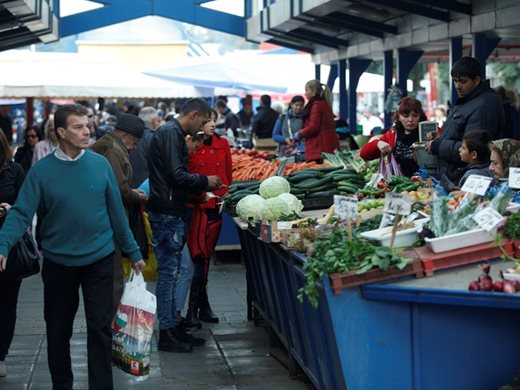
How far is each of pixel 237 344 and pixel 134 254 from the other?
8.09ft

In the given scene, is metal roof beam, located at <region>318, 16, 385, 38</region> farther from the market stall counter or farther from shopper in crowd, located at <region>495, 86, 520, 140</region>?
the market stall counter

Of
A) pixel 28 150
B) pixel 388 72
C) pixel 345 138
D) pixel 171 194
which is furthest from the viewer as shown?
pixel 388 72

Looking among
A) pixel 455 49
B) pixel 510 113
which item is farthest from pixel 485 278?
pixel 455 49

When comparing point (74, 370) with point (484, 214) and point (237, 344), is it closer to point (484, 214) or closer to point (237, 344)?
point (237, 344)

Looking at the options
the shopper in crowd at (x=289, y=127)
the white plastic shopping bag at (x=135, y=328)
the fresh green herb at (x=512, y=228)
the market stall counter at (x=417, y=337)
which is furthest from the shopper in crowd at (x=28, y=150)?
the fresh green herb at (x=512, y=228)

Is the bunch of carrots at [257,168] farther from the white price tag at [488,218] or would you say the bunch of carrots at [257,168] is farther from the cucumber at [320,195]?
the white price tag at [488,218]

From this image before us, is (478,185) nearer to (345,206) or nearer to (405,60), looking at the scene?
(345,206)

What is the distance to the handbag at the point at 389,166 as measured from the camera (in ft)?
29.0

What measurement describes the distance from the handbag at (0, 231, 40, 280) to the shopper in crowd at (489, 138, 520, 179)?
10.4 ft

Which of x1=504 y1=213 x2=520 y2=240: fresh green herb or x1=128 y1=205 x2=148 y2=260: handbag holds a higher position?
x1=504 y1=213 x2=520 y2=240: fresh green herb

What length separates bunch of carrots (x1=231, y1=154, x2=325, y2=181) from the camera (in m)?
12.0

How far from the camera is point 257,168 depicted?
12.6 metres

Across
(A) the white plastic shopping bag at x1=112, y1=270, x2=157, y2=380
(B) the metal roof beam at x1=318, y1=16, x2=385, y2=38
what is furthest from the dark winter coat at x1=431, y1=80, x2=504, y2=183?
(B) the metal roof beam at x1=318, y1=16, x2=385, y2=38

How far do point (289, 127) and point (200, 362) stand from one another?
1027cm
